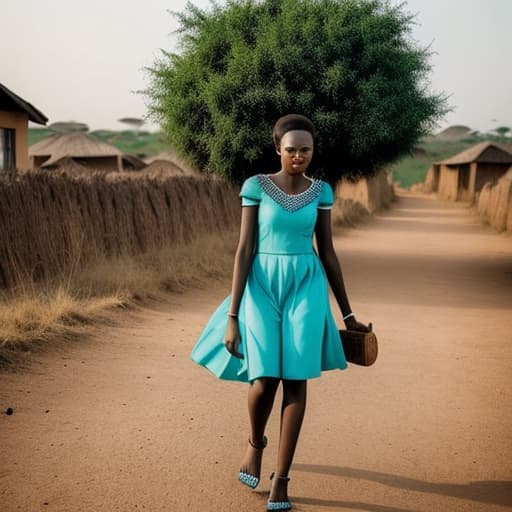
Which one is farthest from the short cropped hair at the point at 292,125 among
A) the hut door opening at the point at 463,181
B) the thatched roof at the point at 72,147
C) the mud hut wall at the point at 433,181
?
the mud hut wall at the point at 433,181

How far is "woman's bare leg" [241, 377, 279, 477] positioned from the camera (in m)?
3.32

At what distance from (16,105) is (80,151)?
14638mm

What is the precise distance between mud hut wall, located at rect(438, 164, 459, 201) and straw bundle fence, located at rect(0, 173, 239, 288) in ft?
99.8

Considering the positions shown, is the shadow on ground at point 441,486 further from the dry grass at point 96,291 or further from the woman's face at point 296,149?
the dry grass at point 96,291

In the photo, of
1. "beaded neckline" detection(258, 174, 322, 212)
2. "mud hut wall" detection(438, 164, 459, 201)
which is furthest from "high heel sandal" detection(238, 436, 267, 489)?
"mud hut wall" detection(438, 164, 459, 201)

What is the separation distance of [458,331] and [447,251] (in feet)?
29.2

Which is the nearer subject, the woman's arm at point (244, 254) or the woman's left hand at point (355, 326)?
the woman's arm at point (244, 254)

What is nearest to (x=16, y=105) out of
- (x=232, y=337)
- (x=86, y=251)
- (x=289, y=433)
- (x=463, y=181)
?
(x=86, y=251)

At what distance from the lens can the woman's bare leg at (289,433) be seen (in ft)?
10.7

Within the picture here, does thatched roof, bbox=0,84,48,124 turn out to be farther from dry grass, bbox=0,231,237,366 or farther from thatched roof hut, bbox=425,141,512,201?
thatched roof hut, bbox=425,141,512,201

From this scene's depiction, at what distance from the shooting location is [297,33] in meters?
11.6

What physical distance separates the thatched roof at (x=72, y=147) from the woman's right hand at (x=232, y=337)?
29.5 meters

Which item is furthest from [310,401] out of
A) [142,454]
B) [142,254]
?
[142,254]

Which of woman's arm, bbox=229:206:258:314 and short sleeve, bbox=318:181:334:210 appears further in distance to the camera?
short sleeve, bbox=318:181:334:210
